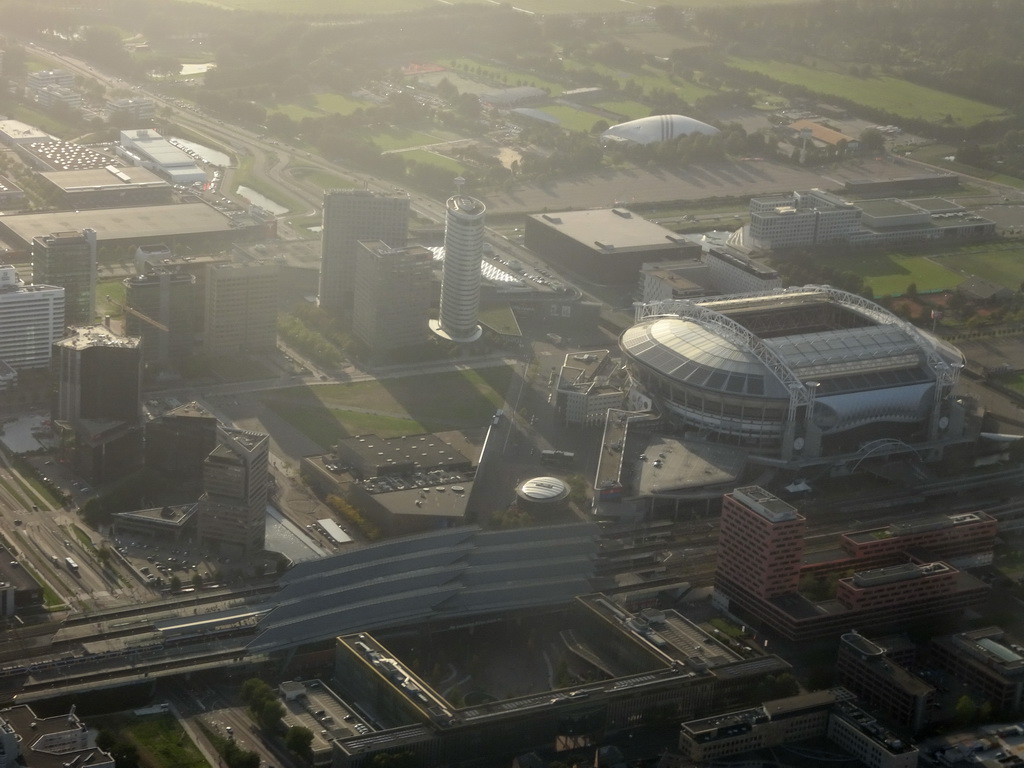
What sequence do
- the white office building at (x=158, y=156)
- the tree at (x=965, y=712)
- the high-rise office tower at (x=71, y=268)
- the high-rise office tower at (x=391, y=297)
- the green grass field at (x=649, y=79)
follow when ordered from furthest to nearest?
the green grass field at (x=649, y=79) → the white office building at (x=158, y=156) → the high-rise office tower at (x=391, y=297) → the high-rise office tower at (x=71, y=268) → the tree at (x=965, y=712)

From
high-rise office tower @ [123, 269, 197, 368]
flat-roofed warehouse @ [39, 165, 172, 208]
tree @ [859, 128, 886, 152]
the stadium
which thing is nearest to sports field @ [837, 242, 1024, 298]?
the stadium

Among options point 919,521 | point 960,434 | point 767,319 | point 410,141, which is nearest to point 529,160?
point 410,141

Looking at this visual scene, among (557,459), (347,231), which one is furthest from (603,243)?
(557,459)

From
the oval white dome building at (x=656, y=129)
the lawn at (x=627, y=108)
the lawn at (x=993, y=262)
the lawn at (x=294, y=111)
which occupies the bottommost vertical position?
the lawn at (x=294, y=111)

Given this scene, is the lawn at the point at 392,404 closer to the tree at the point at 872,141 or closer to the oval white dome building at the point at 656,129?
the oval white dome building at the point at 656,129

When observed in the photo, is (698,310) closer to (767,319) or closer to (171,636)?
(767,319)

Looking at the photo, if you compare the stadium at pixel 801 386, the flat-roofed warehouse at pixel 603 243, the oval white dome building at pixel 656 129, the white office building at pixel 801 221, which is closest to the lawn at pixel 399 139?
the oval white dome building at pixel 656 129

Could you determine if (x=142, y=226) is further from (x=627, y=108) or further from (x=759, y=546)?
(x=759, y=546)
